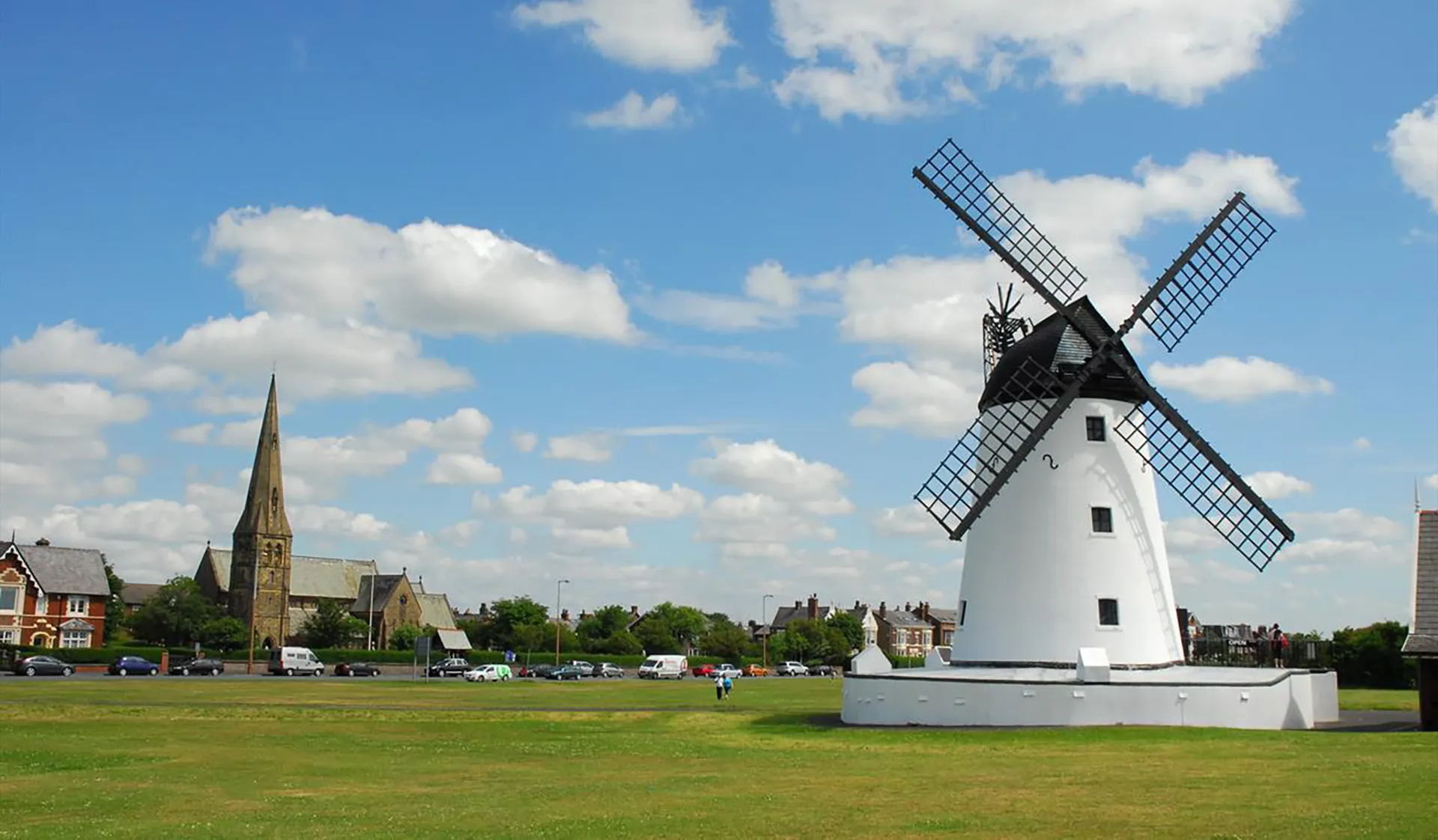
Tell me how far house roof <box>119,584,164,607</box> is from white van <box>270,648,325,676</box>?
95.9 meters

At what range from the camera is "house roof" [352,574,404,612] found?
490ft

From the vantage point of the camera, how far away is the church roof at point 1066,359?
118ft

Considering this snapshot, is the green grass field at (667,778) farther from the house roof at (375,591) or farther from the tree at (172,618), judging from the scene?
the house roof at (375,591)

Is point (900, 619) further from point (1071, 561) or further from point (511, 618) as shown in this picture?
point (1071, 561)

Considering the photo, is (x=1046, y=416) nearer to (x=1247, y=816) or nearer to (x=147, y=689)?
(x=1247, y=816)

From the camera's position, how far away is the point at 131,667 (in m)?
72.9

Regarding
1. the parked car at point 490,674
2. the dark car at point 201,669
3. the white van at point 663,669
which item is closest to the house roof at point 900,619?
the white van at point 663,669

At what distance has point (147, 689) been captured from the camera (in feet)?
163

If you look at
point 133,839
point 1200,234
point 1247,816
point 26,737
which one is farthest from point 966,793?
point 1200,234

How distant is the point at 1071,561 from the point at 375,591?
424 ft

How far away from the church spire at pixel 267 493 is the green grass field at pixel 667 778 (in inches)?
4248

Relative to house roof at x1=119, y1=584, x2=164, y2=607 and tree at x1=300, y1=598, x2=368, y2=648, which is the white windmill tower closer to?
tree at x1=300, y1=598, x2=368, y2=648

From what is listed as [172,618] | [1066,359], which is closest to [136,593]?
[172,618]

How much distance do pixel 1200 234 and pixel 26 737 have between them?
34593 mm
